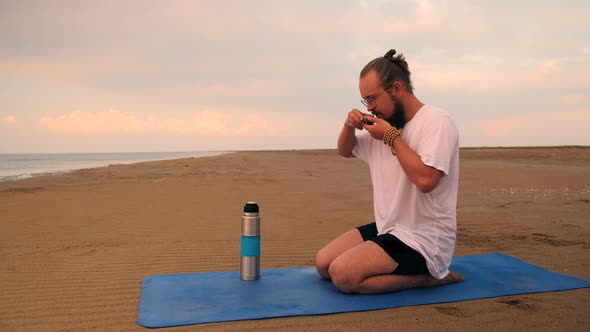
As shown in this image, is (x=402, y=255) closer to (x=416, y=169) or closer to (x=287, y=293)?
(x=416, y=169)

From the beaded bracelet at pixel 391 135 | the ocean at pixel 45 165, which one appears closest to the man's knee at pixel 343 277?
the beaded bracelet at pixel 391 135

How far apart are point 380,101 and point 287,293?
5.49ft

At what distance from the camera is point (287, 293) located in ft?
12.4

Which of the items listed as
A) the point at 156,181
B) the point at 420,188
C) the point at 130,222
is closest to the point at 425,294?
the point at 420,188

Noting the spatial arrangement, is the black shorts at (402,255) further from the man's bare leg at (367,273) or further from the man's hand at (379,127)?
the man's hand at (379,127)

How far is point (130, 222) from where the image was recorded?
23.9 ft

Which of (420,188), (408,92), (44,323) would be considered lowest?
(44,323)

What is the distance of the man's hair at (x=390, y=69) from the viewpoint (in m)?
3.55

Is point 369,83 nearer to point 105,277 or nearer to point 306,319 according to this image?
point 306,319

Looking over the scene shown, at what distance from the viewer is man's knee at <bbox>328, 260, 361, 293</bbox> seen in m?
3.63

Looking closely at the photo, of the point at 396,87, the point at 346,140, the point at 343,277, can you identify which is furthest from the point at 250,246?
the point at 396,87

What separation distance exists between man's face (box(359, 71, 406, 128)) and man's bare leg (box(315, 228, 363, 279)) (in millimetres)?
1114

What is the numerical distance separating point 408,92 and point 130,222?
5.15 m

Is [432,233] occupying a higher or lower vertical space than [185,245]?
higher
